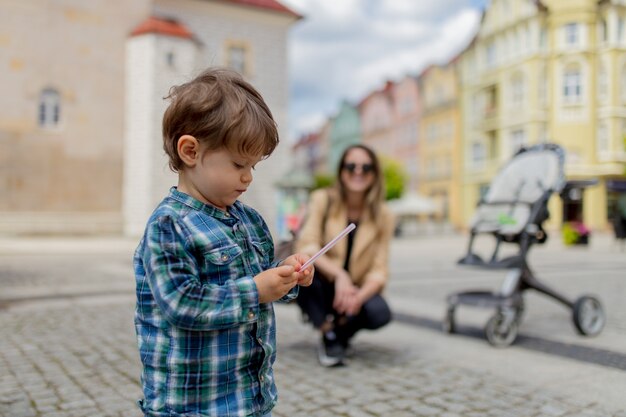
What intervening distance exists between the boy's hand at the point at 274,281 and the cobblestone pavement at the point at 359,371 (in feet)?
5.20

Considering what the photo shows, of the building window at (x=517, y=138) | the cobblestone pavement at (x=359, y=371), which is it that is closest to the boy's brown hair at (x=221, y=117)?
the cobblestone pavement at (x=359, y=371)

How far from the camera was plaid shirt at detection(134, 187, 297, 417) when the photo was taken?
1.48m

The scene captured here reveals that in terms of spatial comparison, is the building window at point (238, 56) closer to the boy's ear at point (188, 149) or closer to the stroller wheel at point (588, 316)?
the stroller wheel at point (588, 316)

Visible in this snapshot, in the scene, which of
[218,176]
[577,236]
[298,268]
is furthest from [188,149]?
[577,236]

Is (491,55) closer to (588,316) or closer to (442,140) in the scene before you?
(442,140)

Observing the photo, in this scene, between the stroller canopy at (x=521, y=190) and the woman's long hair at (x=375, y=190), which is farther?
the stroller canopy at (x=521, y=190)

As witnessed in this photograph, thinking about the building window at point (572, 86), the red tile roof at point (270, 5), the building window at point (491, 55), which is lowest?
the building window at point (572, 86)

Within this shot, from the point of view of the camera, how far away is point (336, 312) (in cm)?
405

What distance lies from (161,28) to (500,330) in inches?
769

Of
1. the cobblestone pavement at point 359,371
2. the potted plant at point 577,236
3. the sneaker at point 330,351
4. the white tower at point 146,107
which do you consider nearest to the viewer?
the cobblestone pavement at point 359,371

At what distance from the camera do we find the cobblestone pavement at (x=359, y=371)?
3.01 metres

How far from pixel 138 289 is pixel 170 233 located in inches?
9.1

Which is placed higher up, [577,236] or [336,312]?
[336,312]

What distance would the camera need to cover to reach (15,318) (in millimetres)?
5496
